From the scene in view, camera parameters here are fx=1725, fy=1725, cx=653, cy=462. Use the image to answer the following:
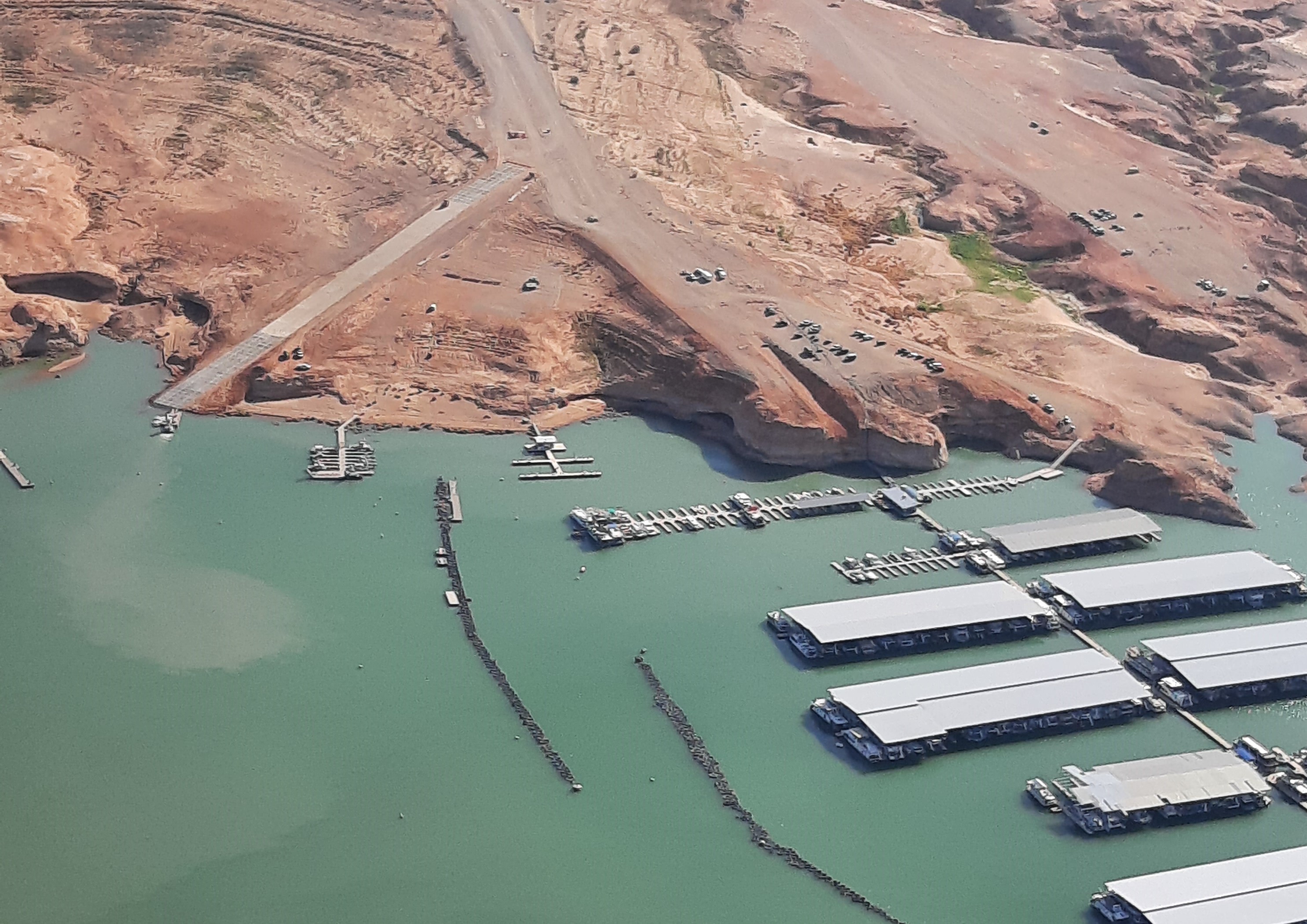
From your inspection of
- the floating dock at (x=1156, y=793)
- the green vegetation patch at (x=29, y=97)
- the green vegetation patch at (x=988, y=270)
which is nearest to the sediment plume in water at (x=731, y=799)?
the floating dock at (x=1156, y=793)

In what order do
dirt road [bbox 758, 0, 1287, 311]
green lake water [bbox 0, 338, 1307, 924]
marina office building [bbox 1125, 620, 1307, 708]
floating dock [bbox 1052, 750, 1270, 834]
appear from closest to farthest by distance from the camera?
1. green lake water [bbox 0, 338, 1307, 924]
2. floating dock [bbox 1052, 750, 1270, 834]
3. marina office building [bbox 1125, 620, 1307, 708]
4. dirt road [bbox 758, 0, 1287, 311]

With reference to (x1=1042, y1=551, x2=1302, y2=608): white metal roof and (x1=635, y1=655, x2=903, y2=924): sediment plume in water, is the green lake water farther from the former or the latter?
(x1=1042, y1=551, x2=1302, y2=608): white metal roof

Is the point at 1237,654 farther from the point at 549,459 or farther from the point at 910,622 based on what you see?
the point at 549,459

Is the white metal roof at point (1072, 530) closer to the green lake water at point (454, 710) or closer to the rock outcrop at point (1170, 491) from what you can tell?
the green lake water at point (454, 710)

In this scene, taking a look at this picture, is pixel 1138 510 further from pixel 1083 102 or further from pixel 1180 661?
pixel 1083 102

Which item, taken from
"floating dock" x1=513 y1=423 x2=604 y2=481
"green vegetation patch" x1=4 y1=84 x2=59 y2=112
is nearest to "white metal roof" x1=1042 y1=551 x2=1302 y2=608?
"floating dock" x1=513 y1=423 x2=604 y2=481

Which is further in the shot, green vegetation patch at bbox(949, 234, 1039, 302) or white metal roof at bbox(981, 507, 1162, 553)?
green vegetation patch at bbox(949, 234, 1039, 302)
